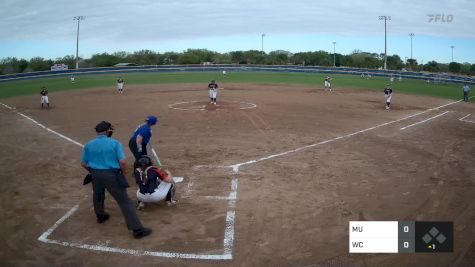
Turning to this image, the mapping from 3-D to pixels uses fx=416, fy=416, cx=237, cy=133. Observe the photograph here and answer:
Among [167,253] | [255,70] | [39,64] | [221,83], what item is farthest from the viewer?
[39,64]

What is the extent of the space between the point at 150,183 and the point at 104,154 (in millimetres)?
1431

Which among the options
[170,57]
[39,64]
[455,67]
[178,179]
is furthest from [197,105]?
[170,57]

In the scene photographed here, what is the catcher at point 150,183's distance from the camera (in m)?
8.88

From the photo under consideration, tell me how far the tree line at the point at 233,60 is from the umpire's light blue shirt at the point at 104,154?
301ft

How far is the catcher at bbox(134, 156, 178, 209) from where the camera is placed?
8.88 metres

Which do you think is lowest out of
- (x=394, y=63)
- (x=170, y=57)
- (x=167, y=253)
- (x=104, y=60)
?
(x=167, y=253)

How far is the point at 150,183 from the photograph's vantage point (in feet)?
29.5

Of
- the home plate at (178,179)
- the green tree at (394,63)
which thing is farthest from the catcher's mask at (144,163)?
the green tree at (394,63)

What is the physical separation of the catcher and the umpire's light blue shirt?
0.95 meters

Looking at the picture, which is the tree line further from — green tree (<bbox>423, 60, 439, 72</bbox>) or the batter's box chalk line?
the batter's box chalk line

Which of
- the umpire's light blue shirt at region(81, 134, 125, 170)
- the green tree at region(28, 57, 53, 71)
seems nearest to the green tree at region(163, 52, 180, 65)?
the green tree at region(28, 57, 53, 71)

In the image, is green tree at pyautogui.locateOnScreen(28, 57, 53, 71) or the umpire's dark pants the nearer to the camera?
the umpire's dark pants

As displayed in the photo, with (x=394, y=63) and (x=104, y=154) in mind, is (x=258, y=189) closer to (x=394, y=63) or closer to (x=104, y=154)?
(x=104, y=154)

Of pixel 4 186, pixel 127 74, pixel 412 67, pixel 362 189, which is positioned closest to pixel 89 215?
pixel 4 186
